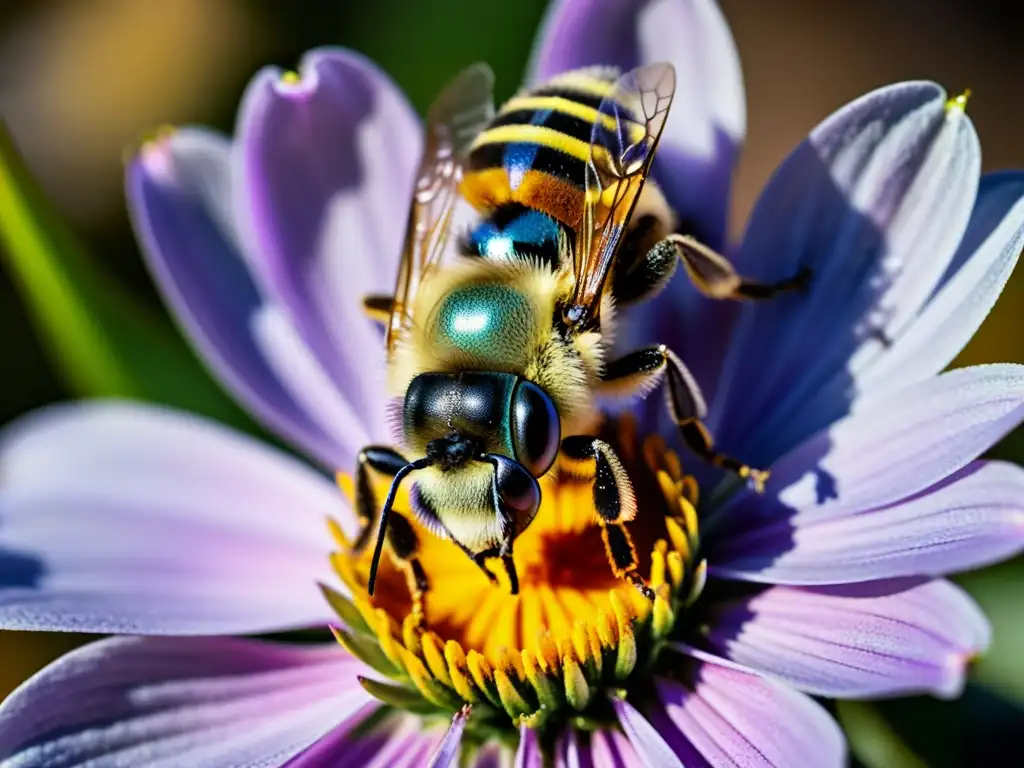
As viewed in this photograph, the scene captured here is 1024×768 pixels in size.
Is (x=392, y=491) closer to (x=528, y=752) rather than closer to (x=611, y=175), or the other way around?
(x=528, y=752)

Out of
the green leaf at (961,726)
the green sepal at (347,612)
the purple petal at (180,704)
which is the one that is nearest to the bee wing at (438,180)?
the green sepal at (347,612)

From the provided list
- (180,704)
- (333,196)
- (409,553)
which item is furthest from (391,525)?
(333,196)

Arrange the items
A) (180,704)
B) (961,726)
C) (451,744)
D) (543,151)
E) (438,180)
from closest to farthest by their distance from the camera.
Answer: (451,744), (543,151), (180,704), (438,180), (961,726)

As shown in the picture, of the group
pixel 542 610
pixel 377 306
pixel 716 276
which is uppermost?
pixel 716 276

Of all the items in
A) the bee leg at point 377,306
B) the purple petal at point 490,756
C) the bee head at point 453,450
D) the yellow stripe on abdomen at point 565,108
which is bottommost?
the purple petal at point 490,756

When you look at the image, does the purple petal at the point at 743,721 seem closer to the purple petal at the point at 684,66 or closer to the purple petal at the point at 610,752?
the purple petal at the point at 610,752
